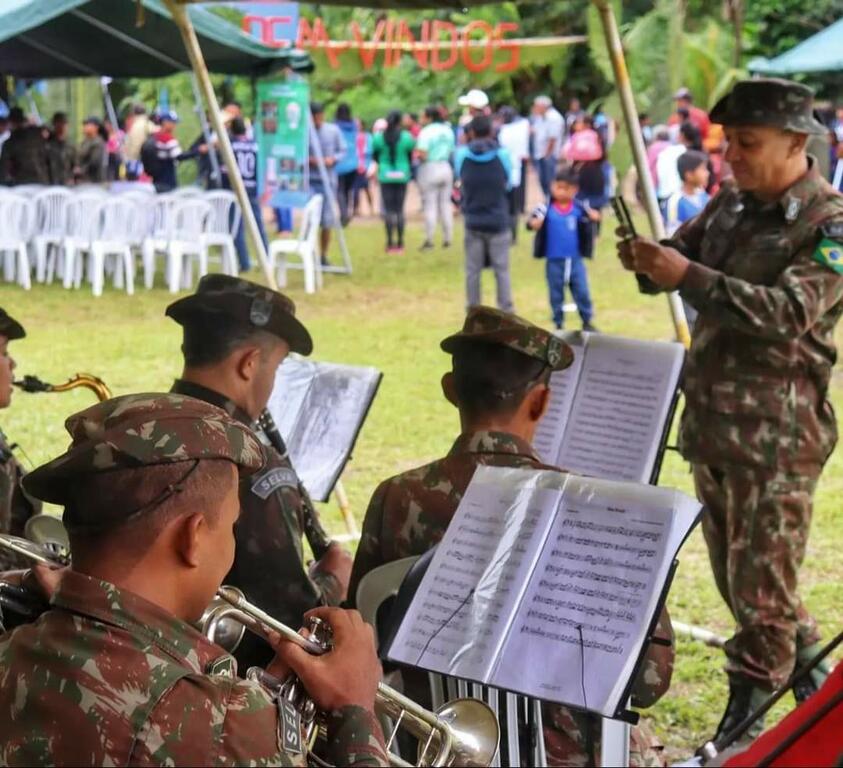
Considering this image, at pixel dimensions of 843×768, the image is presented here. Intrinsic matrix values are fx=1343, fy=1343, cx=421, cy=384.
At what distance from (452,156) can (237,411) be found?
17282 mm

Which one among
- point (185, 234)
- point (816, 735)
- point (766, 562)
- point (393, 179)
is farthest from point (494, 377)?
point (393, 179)

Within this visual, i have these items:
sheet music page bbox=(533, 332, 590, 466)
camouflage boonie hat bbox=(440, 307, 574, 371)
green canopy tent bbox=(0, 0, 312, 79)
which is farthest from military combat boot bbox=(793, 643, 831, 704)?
green canopy tent bbox=(0, 0, 312, 79)

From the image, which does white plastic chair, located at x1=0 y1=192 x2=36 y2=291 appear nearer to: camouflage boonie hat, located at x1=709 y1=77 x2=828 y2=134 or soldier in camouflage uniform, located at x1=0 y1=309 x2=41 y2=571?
soldier in camouflage uniform, located at x1=0 y1=309 x2=41 y2=571

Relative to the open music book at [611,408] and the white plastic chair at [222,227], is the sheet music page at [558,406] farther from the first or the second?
the white plastic chair at [222,227]

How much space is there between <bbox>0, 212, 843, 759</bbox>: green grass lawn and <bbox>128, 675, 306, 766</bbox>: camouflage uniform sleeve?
115 inches

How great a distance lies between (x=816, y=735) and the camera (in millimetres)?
2361

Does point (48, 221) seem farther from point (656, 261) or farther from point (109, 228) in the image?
point (656, 261)

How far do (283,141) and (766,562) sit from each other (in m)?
10.5

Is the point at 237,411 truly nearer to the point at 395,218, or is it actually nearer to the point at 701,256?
the point at 701,256

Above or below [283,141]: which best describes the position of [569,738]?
below

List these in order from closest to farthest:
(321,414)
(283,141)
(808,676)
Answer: (808,676) → (321,414) → (283,141)

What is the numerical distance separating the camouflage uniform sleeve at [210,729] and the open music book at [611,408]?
223 centimetres

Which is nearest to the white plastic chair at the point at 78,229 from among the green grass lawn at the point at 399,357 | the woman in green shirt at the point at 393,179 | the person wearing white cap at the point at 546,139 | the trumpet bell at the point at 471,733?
the green grass lawn at the point at 399,357

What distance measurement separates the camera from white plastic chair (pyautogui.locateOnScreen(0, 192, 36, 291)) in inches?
547
